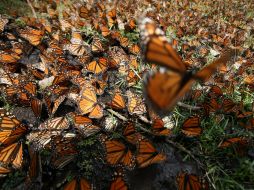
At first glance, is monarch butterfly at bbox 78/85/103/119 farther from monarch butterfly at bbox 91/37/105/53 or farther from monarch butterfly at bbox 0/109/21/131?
monarch butterfly at bbox 91/37/105/53

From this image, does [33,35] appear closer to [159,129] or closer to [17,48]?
[17,48]

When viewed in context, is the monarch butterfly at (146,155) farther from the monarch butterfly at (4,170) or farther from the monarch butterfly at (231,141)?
the monarch butterfly at (4,170)

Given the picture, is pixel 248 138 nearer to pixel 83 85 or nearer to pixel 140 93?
pixel 140 93

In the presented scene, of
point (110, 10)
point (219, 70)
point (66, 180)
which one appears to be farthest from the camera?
point (110, 10)

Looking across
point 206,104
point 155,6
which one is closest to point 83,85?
point 206,104

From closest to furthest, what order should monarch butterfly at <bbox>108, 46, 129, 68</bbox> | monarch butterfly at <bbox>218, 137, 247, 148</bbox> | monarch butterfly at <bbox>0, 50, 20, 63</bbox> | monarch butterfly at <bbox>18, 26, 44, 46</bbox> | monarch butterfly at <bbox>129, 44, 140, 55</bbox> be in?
monarch butterfly at <bbox>218, 137, 247, 148</bbox> < monarch butterfly at <bbox>0, 50, 20, 63</bbox> < monarch butterfly at <bbox>108, 46, 129, 68</bbox> < monarch butterfly at <bbox>129, 44, 140, 55</bbox> < monarch butterfly at <bbox>18, 26, 44, 46</bbox>

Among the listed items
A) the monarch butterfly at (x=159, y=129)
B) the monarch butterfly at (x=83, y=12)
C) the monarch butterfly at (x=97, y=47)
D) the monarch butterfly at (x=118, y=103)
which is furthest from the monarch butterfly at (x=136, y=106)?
the monarch butterfly at (x=83, y=12)

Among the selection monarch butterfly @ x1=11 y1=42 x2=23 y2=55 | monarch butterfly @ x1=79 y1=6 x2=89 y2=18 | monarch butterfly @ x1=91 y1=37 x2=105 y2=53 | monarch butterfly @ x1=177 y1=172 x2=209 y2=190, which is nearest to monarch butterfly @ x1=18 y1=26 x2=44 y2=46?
monarch butterfly @ x1=11 y1=42 x2=23 y2=55

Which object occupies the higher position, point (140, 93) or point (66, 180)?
point (140, 93)
